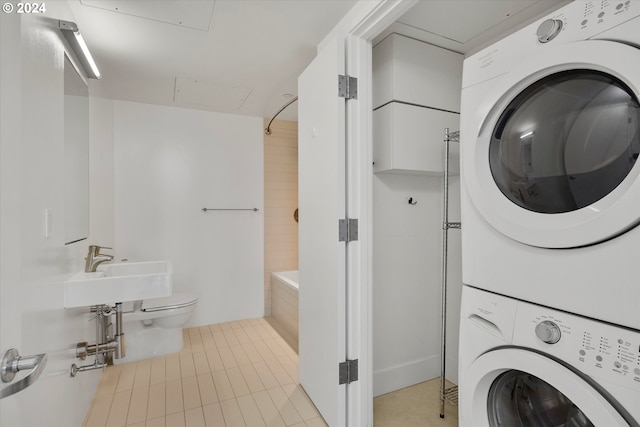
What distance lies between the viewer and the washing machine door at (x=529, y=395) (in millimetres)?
772

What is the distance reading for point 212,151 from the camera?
328 centimetres

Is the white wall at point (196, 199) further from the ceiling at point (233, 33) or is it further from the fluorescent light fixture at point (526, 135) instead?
the fluorescent light fixture at point (526, 135)

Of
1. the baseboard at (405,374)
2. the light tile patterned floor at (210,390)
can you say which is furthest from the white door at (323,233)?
the baseboard at (405,374)

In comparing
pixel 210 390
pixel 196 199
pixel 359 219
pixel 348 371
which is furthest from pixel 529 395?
→ pixel 196 199

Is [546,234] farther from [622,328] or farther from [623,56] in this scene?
[623,56]

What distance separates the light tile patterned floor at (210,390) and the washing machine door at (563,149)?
155cm

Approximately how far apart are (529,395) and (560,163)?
2.39 feet

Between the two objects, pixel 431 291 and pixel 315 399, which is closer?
pixel 315 399

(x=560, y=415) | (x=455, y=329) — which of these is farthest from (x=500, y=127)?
(x=455, y=329)

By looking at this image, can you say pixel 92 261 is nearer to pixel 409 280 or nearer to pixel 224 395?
pixel 224 395

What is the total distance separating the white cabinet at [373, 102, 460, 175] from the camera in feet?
6.18

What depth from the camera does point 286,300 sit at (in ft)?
10.1

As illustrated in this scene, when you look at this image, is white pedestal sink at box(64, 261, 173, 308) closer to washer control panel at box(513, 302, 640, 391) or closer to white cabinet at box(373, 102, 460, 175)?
white cabinet at box(373, 102, 460, 175)

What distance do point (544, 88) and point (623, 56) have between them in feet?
0.69
